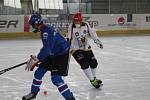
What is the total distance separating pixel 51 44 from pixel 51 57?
13.0 inches

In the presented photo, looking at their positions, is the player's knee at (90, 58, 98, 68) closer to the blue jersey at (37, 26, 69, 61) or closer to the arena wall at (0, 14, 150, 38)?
the blue jersey at (37, 26, 69, 61)

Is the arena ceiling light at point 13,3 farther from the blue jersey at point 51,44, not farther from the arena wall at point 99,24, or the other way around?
the blue jersey at point 51,44

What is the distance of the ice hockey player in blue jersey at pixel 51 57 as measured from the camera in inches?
255

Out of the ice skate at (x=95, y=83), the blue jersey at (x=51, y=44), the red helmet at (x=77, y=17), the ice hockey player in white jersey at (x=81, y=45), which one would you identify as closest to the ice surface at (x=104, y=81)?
the ice skate at (x=95, y=83)

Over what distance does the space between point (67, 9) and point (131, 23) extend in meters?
4.13

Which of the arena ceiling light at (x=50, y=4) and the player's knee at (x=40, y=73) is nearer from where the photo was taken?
the player's knee at (x=40, y=73)

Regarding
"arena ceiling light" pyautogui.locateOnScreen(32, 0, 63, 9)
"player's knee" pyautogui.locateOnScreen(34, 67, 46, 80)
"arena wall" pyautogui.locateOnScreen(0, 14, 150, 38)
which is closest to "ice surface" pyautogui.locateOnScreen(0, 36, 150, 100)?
"player's knee" pyautogui.locateOnScreen(34, 67, 46, 80)

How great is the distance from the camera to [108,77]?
10.1 meters

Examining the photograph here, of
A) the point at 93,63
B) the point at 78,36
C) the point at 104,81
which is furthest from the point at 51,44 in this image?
the point at 104,81

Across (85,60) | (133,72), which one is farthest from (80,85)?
(133,72)

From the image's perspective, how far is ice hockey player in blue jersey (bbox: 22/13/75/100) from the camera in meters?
6.46

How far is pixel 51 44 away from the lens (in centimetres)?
646

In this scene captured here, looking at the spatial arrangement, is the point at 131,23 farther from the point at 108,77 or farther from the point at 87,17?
the point at 108,77

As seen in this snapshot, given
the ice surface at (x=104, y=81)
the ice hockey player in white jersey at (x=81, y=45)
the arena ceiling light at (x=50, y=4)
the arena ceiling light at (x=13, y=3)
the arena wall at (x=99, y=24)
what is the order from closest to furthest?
the ice surface at (x=104, y=81), the ice hockey player in white jersey at (x=81, y=45), the arena wall at (x=99, y=24), the arena ceiling light at (x=13, y=3), the arena ceiling light at (x=50, y=4)
